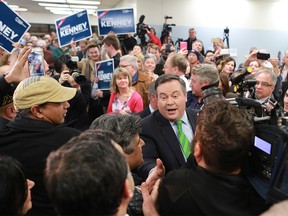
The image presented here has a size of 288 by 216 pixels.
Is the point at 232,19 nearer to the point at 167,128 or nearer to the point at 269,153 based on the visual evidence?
the point at 167,128

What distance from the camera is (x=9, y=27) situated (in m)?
2.46

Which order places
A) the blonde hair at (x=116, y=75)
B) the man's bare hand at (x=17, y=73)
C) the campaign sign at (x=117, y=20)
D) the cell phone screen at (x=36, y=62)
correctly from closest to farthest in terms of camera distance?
the man's bare hand at (x=17, y=73)
the cell phone screen at (x=36, y=62)
the blonde hair at (x=116, y=75)
the campaign sign at (x=117, y=20)

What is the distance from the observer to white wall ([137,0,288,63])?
9.30 meters

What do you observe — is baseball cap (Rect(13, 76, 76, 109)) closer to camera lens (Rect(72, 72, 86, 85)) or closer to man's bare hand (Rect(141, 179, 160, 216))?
man's bare hand (Rect(141, 179, 160, 216))

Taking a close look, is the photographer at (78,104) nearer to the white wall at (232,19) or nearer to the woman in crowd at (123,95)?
the woman in crowd at (123,95)

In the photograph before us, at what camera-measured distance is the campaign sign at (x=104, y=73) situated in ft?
10.7

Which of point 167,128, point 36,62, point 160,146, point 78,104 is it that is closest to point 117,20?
point 36,62

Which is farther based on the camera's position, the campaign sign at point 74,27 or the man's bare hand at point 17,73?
the campaign sign at point 74,27

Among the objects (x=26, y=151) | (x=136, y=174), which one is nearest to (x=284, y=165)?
(x=136, y=174)

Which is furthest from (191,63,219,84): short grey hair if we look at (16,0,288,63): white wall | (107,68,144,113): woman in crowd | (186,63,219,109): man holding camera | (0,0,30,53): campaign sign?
(16,0,288,63): white wall

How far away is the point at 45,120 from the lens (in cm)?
148

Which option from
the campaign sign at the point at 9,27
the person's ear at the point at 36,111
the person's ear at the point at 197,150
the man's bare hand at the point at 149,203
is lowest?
the man's bare hand at the point at 149,203

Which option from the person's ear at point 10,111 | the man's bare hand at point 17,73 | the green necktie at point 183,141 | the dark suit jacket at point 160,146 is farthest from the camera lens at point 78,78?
the green necktie at point 183,141

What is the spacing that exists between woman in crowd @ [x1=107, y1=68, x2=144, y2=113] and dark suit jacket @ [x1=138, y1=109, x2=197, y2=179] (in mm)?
1093
